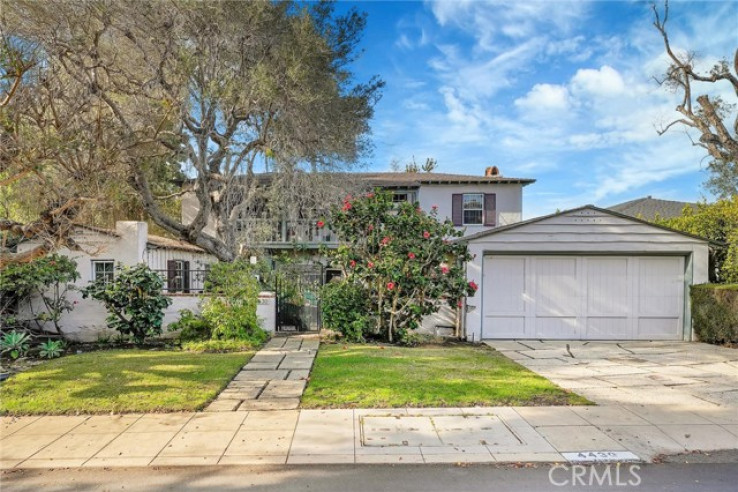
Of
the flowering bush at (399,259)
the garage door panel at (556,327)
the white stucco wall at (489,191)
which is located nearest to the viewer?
the flowering bush at (399,259)

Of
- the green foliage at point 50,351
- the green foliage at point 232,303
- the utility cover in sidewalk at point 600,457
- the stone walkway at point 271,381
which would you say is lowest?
the green foliage at point 50,351

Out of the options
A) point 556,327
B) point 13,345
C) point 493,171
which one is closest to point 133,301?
point 13,345

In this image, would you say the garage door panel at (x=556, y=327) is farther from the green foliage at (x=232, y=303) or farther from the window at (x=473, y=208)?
the window at (x=473, y=208)

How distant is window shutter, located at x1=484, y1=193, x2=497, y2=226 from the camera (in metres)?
19.5

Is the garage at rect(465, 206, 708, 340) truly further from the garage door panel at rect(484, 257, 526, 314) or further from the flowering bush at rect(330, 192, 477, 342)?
the flowering bush at rect(330, 192, 477, 342)

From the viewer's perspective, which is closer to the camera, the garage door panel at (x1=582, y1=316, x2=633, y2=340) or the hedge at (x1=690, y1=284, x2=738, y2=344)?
the hedge at (x1=690, y1=284, x2=738, y2=344)

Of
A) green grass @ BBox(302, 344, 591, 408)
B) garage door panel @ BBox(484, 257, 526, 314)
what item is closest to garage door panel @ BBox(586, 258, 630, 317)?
garage door panel @ BBox(484, 257, 526, 314)

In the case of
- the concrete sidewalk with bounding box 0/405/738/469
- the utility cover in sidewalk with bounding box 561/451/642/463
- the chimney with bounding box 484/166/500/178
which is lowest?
the concrete sidewalk with bounding box 0/405/738/469

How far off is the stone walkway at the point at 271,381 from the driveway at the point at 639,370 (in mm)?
3847

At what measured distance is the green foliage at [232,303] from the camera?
30.0 ft

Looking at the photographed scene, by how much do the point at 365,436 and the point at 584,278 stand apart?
318 inches

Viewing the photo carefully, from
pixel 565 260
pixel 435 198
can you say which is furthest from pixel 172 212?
pixel 565 260

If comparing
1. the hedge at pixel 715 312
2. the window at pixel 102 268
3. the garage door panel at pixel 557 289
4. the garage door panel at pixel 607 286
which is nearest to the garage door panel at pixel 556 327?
the garage door panel at pixel 557 289

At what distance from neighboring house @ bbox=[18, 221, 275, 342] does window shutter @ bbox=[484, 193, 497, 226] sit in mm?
12202
